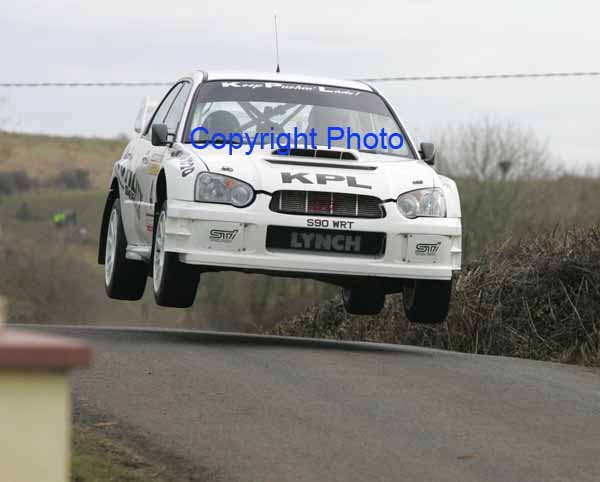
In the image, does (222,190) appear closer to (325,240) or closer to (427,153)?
(325,240)

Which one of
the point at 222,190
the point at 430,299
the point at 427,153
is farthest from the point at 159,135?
the point at 430,299

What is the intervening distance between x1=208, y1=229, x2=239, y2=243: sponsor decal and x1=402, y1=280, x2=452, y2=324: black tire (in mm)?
1530

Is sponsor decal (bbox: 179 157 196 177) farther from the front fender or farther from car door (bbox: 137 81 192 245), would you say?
the front fender

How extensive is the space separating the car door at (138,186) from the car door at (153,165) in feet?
0.04

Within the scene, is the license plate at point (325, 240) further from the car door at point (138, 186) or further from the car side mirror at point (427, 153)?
the car door at point (138, 186)

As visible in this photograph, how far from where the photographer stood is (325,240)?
406 inches

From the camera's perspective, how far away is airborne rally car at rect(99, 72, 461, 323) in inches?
402

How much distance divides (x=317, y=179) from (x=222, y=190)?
69 cm

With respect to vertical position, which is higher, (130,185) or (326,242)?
(130,185)

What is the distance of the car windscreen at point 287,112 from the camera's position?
11.2 m

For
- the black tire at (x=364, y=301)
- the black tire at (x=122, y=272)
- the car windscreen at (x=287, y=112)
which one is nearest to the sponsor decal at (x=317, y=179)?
the car windscreen at (x=287, y=112)

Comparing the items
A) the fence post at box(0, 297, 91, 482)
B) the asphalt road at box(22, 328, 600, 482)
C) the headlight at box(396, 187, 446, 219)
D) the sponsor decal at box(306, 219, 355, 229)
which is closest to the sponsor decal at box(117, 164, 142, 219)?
the asphalt road at box(22, 328, 600, 482)

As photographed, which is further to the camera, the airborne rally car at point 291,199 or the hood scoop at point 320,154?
the hood scoop at point 320,154

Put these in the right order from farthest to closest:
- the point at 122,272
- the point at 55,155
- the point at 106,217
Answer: the point at 55,155 → the point at 106,217 → the point at 122,272
